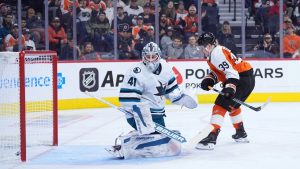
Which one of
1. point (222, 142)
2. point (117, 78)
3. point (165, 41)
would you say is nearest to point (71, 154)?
point (222, 142)

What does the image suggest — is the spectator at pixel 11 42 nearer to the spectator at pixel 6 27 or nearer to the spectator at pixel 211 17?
the spectator at pixel 6 27

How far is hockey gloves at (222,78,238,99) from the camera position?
6.46 meters

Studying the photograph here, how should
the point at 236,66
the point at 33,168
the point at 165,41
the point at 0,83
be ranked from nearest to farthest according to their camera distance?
the point at 33,168 → the point at 0,83 → the point at 236,66 → the point at 165,41

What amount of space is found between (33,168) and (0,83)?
3.28 feet

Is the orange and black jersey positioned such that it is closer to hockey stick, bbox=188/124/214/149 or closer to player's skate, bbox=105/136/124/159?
hockey stick, bbox=188/124/214/149

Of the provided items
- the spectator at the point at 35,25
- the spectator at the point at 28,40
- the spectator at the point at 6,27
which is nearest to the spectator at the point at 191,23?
the spectator at the point at 35,25

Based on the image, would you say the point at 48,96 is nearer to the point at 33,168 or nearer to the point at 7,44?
the point at 7,44

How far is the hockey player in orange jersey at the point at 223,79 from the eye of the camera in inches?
256

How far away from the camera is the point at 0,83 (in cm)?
616

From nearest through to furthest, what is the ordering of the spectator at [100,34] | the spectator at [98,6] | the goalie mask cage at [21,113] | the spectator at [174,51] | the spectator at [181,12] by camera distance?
the goalie mask cage at [21,113] < the spectator at [100,34] < the spectator at [98,6] < the spectator at [174,51] < the spectator at [181,12]

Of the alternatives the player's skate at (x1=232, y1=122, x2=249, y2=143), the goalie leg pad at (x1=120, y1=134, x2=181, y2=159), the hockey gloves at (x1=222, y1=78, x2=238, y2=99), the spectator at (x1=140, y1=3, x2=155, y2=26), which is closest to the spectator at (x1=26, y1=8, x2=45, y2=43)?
the spectator at (x1=140, y1=3, x2=155, y2=26)

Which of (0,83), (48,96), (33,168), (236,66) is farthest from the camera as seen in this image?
(48,96)

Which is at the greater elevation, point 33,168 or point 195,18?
point 195,18

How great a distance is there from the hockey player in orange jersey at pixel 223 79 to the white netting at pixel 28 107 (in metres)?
1.55
